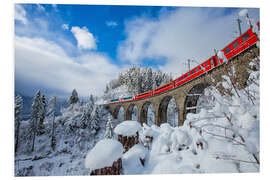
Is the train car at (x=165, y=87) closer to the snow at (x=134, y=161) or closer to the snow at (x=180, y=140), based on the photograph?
the snow at (x=180, y=140)

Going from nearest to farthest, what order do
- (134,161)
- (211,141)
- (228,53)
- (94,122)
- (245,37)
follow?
(211,141) → (134,161) → (245,37) → (228,53) → (94,122)

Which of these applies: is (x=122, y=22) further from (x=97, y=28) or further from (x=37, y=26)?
(x=37, y=26)

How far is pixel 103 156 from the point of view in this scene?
1.73 metres

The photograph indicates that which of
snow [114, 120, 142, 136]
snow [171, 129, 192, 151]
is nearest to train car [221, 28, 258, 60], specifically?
snow [171, 129, 192, 151]

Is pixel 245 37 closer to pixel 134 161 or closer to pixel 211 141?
pixel 211 141

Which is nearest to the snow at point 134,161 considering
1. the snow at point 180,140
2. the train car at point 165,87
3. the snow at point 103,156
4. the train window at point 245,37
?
the snow at point 103,156

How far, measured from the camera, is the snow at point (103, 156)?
67.7 inches

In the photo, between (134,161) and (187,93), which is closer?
(134,161)

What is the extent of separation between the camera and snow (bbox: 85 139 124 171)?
172 centimetres

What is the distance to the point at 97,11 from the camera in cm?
330

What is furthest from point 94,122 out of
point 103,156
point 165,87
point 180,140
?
point 180,140
